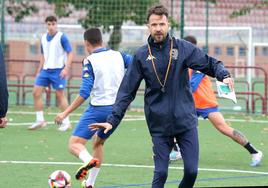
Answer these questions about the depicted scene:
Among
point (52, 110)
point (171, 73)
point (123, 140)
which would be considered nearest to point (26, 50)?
point (52, 110)

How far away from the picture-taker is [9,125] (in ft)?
61.5

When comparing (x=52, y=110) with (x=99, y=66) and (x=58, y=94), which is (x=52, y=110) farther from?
(x=99, y=66)

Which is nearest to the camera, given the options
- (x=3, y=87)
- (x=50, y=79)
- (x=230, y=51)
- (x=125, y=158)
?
(x=3, y=87)

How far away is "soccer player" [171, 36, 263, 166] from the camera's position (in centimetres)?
1314

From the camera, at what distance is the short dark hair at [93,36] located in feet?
37.2

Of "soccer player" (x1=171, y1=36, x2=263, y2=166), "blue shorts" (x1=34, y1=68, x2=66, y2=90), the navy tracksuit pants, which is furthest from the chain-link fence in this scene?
the navy tracksuit pants

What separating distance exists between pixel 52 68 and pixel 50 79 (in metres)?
0.22

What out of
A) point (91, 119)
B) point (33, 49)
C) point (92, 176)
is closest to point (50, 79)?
point (91, 119)

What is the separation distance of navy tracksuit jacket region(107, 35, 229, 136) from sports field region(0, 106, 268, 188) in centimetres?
212

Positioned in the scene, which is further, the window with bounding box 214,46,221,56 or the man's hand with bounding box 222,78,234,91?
the window with bounding box 214,46,221,56

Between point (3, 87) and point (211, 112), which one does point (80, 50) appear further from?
point (3, 87)

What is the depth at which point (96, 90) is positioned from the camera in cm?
1132

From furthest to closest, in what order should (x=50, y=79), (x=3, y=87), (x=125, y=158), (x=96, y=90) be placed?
(x=50, y=79)
(x=125, y=158)
(x=96, y=90)
(x=3, y=87)

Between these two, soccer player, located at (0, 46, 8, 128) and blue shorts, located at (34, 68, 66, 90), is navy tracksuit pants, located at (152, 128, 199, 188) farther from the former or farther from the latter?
blue shorts, located at (34, 68, 66, 90)
